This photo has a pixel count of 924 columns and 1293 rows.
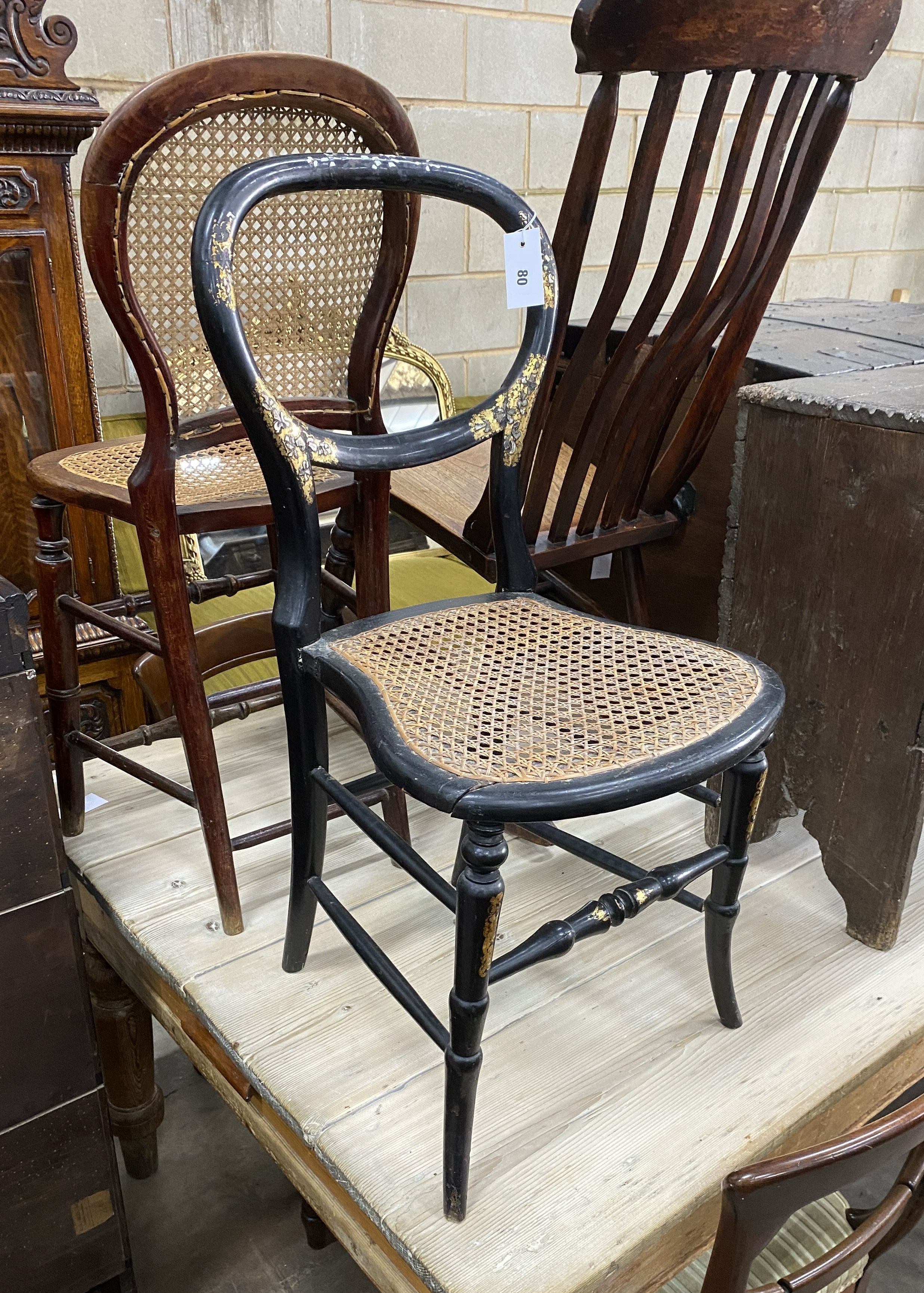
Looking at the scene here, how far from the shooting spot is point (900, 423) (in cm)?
107

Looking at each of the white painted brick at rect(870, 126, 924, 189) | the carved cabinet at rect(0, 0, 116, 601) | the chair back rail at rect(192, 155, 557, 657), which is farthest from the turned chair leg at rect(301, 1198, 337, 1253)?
the white painted brick at rect(870, 126, 924, 189)

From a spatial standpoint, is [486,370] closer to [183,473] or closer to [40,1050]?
[183,473]

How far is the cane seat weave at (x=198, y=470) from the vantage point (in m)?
1.17

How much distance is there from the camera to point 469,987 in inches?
32.0

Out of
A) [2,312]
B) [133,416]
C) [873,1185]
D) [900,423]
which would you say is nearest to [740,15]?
[900,423]

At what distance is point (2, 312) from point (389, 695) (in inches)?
47.2

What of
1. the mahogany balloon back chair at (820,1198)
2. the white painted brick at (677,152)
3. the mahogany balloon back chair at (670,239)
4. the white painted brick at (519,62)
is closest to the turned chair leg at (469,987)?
the mahogany balloon back chair at (820,1198)

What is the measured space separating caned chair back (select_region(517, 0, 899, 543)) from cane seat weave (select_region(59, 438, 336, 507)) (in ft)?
1.14

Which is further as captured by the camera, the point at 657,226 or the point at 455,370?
the point at 657,226

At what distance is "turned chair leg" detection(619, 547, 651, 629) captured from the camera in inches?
58.6

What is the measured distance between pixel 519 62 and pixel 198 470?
194 cm

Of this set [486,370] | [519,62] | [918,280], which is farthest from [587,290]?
[918,280]

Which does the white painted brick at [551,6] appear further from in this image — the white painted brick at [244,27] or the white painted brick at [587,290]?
the white painted brick at [587,290]

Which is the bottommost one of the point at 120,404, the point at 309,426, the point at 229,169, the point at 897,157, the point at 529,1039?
the point at 529,1039
